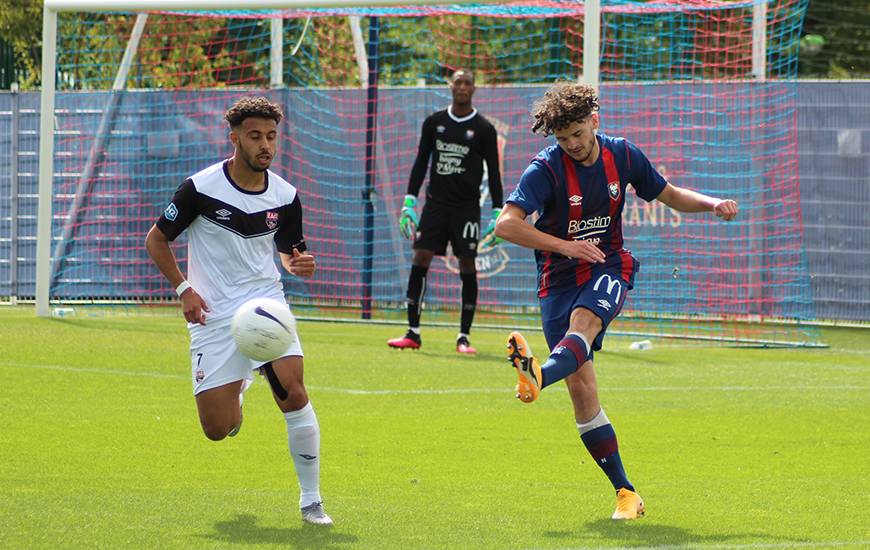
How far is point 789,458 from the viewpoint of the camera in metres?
8.75

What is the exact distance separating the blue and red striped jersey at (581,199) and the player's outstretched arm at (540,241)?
0.39 ft

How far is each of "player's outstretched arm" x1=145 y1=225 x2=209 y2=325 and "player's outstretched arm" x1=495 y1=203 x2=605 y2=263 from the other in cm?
148

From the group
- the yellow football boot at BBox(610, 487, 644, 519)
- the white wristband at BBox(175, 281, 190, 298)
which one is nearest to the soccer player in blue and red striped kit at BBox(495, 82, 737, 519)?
the yellow football boot at BBox(610, 487, 644, 519)

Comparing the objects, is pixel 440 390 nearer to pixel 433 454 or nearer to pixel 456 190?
pixel 433 454

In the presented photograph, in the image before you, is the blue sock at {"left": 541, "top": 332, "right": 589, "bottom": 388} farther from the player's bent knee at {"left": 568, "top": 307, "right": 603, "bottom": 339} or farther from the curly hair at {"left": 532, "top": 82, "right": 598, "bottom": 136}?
the curly hair at {"left": 532, "top": 82, "right": 598, "bottom": 136}

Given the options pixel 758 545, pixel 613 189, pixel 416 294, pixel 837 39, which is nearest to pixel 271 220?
pixel 613 189

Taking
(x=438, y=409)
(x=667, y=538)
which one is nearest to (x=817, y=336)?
(x=438, y=409)

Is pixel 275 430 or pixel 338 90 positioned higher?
pixel 338 90

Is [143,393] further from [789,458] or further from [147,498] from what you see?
[789,458]

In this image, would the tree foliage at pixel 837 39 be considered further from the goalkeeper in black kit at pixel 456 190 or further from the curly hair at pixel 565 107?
the curly hair at pixel 565 107

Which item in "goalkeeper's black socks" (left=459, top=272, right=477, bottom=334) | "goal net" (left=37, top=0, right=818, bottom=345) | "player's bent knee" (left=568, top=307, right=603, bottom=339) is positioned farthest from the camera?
"goal net" (left=37, top=0, right=818, bottom=345)

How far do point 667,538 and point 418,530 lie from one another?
3.61 ft

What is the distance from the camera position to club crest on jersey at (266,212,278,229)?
7.14 meters

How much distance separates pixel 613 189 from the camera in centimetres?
711
